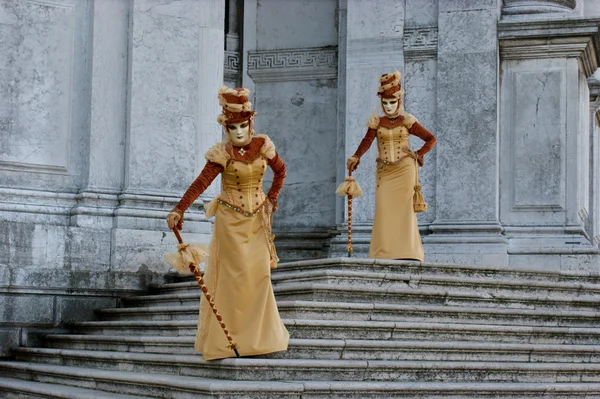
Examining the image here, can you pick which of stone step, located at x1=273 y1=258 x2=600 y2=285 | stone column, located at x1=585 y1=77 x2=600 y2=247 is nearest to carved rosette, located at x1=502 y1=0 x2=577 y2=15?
stone column, located at x1=585 y1=77 x2=600 y2=247

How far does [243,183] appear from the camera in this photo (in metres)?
9.34

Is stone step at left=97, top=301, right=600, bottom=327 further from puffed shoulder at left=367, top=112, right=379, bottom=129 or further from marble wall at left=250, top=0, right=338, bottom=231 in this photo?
marble wall at left=250, top=0, right=338, bottom=231

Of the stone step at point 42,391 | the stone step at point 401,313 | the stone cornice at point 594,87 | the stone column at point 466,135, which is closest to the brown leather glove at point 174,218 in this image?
the stone step at point 42,391

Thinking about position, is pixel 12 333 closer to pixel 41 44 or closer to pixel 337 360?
pixel 41 44

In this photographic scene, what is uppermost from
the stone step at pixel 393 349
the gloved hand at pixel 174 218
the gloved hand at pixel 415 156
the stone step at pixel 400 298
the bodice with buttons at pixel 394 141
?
the bodice with buttons at pixel 394 141

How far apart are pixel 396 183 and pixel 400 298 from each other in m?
2.32

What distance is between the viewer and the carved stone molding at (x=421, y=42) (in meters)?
16.4

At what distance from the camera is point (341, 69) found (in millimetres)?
17359

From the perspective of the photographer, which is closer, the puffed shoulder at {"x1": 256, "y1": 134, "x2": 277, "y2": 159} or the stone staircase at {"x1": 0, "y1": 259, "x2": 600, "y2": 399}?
the stone staircase at {"x1": 0, "y1": 259, "x2": 600, "y2": 399}

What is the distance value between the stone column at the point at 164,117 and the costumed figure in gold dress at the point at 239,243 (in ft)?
13.8

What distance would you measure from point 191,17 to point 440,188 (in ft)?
13.3

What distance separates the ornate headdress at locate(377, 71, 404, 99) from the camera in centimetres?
1278

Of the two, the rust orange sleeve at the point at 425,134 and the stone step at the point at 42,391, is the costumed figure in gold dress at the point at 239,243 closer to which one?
the stone step at the point at 42,391

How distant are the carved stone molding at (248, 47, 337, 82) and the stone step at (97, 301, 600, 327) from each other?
21.5ft
